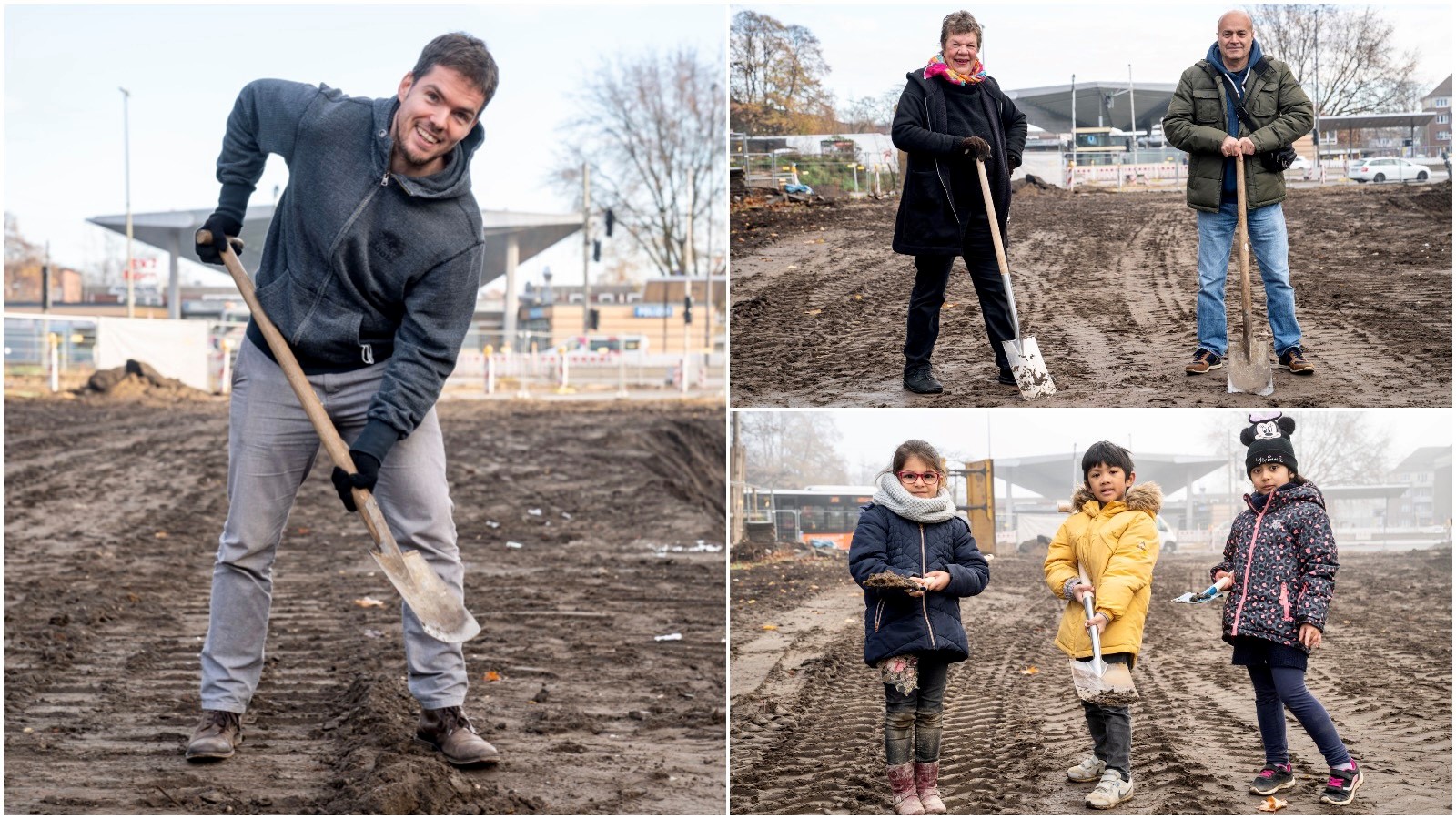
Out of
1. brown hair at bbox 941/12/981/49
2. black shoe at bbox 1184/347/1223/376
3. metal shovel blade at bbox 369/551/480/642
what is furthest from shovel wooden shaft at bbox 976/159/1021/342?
metal shovel blade at bbox 369/551/480/642

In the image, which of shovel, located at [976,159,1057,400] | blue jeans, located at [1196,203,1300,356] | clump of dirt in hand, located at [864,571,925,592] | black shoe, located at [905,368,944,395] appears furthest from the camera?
blue jeans, located at [1196,203,1300,356]

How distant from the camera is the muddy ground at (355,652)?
12.3ft

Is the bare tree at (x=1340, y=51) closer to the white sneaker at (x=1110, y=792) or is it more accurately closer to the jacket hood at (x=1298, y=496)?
the jacket hood at (x=1298, y=496)

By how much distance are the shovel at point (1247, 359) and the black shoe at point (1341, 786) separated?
1.85 metres

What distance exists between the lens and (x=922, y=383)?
17.7ft

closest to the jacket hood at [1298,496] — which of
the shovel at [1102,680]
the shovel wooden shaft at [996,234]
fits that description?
the shovel at [1102,680]

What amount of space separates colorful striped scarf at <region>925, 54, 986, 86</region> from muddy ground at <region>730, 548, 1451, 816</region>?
6.40ft

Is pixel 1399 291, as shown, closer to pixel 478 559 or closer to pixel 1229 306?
pixel 1229 306

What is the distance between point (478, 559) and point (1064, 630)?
545cm

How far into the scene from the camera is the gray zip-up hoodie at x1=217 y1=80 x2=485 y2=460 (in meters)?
3.88

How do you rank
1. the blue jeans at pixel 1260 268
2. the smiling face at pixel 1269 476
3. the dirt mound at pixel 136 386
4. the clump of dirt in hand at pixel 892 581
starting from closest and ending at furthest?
the clump of dirt in hand at pixel 892 581 < the smiling face at pixel 1269 476 < the blue jeans at pixel 1260 268 < the dirt mound at pixel 136 386

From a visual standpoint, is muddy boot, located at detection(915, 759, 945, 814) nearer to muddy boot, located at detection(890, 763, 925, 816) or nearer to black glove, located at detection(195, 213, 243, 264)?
muddy boot, located at detection(890, 763, 925, 816)

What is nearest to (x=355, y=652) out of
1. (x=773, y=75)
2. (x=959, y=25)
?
(x=773, y=75)

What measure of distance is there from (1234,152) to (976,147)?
1.16 meters
